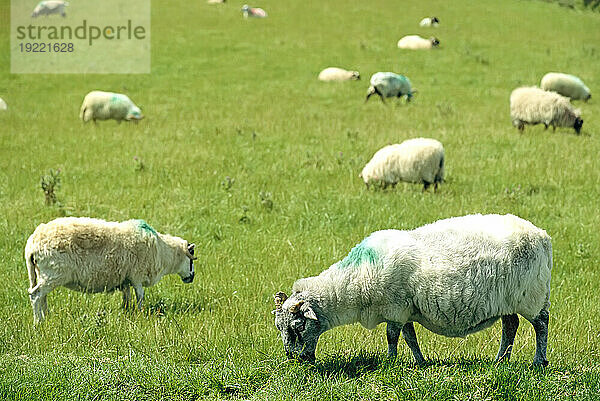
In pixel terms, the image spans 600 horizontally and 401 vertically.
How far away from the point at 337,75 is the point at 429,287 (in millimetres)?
20043

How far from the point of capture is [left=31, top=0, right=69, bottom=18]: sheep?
110 ft

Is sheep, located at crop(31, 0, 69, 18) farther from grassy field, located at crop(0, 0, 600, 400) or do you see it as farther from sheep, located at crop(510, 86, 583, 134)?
sheep, located at crop(510, 86, 583, 134)

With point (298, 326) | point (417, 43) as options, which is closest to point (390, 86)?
point (417, 43)

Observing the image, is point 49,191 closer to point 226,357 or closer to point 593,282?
point 226,357

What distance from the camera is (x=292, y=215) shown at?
10.5m

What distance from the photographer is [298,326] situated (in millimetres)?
4941

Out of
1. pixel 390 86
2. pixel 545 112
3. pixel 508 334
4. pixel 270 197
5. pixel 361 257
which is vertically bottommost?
pixel 270 197

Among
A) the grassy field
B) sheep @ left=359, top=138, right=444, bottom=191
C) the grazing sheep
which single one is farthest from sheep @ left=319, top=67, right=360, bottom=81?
sheep @ left=359, top=138, right=444, bottom=191

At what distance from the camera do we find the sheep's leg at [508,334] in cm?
543

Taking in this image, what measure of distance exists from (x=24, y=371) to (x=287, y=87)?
18697 mm

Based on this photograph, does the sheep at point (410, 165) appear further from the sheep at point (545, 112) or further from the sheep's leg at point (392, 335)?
Answer: the sheep's leg at point (392, 335)

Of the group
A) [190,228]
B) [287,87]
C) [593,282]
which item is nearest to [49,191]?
[190,228]

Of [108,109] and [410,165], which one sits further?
[108,109]

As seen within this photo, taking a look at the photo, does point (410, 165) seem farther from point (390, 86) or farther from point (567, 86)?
point (567, 86)
